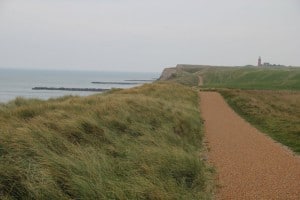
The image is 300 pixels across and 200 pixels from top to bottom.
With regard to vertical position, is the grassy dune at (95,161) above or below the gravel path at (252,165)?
above

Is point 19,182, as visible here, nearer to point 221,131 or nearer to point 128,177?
point 128,177

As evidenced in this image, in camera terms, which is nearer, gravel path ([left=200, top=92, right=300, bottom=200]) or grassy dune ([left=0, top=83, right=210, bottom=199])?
grassy dune ([left=0, top=83, right=210, bottom=199])

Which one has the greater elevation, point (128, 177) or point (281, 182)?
point (128, 177)

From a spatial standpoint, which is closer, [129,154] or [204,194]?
[204,194]

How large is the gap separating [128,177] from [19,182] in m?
1.67

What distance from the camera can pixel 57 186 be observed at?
5570 millimetres

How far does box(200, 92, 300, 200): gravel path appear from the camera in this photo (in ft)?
25.3

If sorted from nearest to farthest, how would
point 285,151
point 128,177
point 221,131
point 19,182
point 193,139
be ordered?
point 19,182, point 128,177, point 285,151, point 193,139, point 221,131

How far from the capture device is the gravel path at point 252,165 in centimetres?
771

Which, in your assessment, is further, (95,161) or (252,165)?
(252,165)

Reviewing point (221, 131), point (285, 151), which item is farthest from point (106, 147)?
point (221, 131)

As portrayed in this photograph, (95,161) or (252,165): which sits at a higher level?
(95,161)

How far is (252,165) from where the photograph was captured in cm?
979

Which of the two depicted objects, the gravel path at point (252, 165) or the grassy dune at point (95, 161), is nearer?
the grassy dune at point (95, 161)
